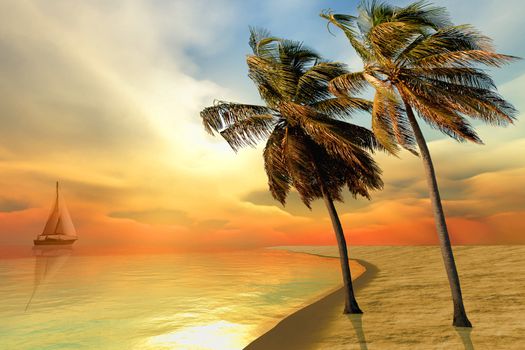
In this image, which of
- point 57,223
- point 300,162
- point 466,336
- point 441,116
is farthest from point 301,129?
Answer: point 57,223

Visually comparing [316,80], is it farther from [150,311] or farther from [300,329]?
[150,311]

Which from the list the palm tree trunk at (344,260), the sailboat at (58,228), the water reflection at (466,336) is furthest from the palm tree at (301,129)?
the sailboat at (58,228)

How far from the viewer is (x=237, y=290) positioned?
21.3 m

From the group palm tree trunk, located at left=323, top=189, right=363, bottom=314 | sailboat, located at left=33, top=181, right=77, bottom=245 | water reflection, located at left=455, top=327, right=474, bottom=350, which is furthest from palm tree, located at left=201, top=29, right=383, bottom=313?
sailboat, located at left=33, top=181, right=77, bottom=245

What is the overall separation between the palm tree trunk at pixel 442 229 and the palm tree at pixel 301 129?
6.90 ft

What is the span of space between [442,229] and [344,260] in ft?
12.5

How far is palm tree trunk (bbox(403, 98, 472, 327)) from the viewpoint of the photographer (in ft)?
34.8

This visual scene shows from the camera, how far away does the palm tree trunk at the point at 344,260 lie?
13102mm

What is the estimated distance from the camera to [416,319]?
11.4 m

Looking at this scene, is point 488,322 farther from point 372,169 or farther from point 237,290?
point 237,290

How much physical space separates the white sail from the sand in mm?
101555

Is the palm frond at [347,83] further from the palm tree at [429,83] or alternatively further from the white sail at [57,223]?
the white sail at [57,223]

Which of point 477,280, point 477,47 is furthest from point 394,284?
point 477,47

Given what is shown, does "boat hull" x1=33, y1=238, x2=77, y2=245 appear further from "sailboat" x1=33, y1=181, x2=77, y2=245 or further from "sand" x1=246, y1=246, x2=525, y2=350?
"sand" x1=246, y1=246, x2=525, y2=350
